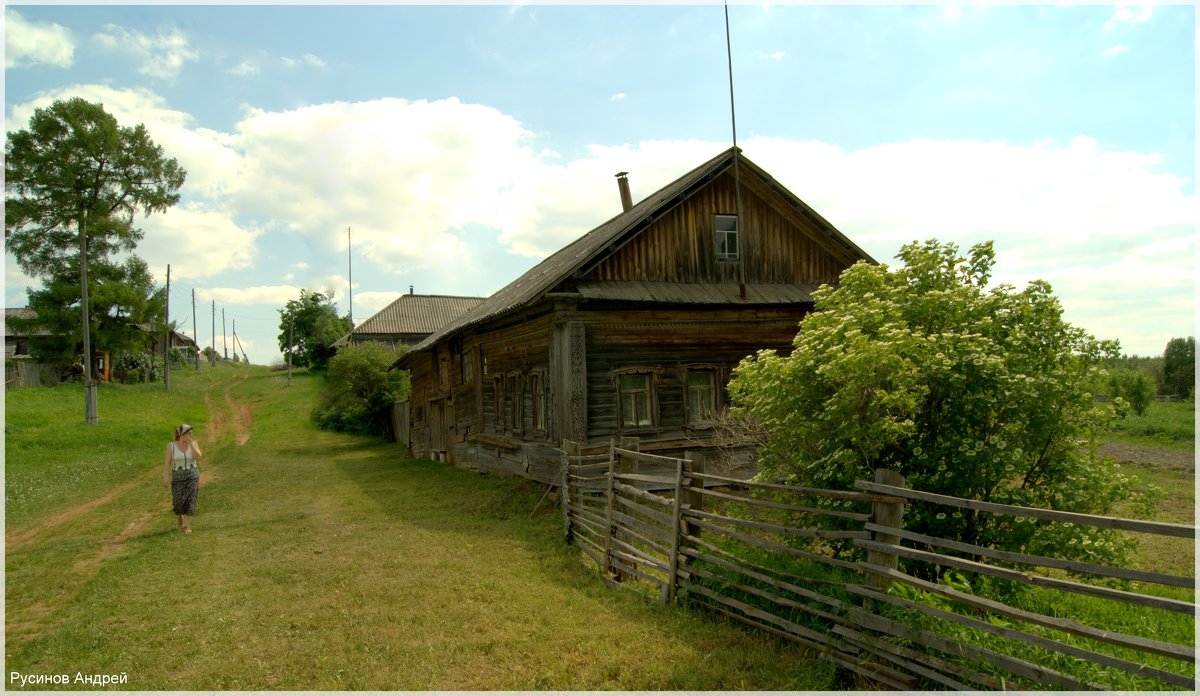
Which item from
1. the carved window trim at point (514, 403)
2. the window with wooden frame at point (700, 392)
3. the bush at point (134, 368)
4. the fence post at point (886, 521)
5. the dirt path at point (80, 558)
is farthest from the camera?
the bush at point (134, 368)

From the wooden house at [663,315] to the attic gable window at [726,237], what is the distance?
3cm

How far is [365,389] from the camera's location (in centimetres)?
3419

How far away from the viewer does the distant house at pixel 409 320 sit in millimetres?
45812

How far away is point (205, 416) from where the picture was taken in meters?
34.8

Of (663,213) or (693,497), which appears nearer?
(693,497)

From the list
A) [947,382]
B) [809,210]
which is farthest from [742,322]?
[947,382]

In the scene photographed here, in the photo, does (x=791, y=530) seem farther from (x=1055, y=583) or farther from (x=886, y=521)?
(x=1055, y=583)

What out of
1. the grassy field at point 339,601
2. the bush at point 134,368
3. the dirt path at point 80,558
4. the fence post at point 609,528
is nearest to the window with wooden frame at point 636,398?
the grassy field at point 339,601

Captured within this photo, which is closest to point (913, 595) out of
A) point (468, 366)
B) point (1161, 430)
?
point (468, 366)

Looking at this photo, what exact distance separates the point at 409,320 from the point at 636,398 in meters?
36.7

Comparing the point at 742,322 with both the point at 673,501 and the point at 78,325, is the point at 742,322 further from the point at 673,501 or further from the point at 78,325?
the point at 78,325

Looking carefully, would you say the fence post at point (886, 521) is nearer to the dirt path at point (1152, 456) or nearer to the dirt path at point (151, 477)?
the dirt path at point (151, 477)

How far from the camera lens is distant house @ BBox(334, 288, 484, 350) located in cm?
4581

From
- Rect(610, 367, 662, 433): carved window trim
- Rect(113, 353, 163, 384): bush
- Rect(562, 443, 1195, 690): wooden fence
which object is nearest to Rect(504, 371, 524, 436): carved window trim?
Rect(610, 367, 662, 433): carved window trim
